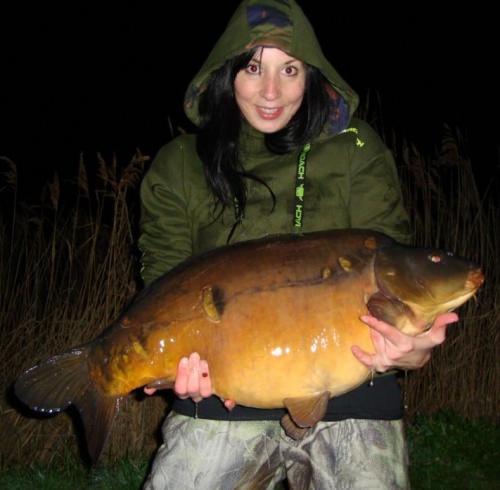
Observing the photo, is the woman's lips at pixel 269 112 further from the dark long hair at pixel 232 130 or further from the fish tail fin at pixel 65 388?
the fish tail fin at pixel 65 388

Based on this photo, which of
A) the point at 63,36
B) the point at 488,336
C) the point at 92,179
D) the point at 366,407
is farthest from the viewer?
the point at 63,36

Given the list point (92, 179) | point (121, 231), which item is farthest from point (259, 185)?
point (92, 179)

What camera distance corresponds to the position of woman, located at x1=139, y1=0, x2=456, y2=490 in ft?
6.31

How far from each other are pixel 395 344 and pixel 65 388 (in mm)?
890

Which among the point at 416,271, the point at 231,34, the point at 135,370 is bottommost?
the point at 135,370

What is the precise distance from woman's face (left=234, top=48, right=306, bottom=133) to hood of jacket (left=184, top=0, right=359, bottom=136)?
0.16 ft

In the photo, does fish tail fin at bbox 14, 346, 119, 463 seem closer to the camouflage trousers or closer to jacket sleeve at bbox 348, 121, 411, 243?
the camouflage trousers

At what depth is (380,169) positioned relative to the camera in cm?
213

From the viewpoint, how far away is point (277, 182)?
2129mm

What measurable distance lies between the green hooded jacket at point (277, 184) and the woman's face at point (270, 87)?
6 cm

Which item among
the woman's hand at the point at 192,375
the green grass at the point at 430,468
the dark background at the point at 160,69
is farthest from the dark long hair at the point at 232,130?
the dark background at the point at 160,69

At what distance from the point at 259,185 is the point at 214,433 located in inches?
30.6

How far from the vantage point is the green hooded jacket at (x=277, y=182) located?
2.10 metres

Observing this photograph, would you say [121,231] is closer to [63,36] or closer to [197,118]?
[197,118]
